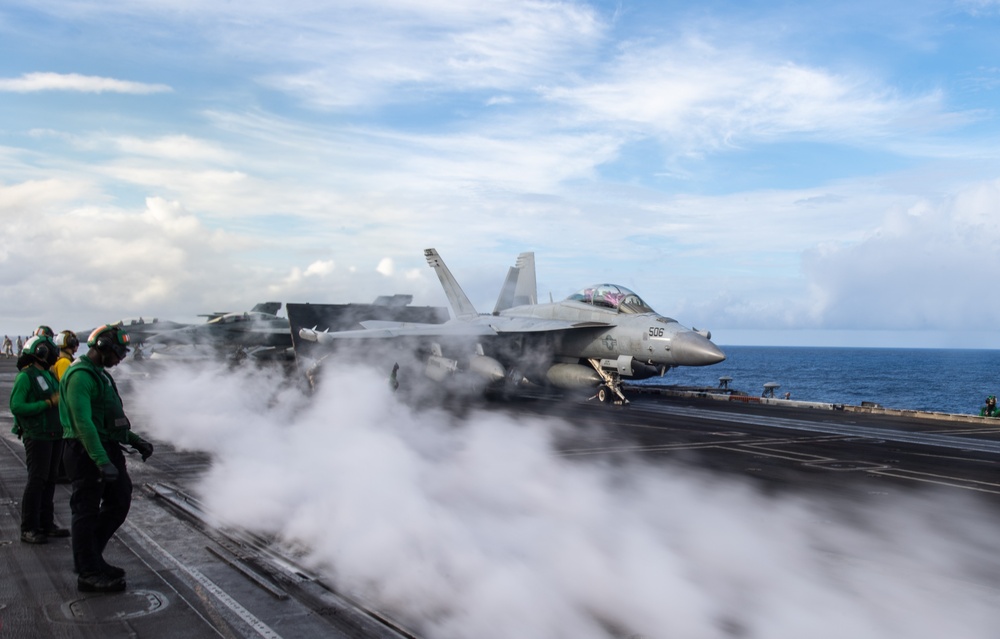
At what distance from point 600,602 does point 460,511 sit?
2984mm

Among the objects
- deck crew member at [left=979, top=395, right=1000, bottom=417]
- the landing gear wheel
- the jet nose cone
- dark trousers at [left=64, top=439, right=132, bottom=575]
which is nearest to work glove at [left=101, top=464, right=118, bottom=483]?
dark trousers at [left=64, top=439, right=132, bottom=575]

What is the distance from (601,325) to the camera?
26.9 meters

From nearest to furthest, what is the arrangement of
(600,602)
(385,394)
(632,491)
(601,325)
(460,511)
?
(600,602), (460,511), (632,491), (385,394), (601,325)

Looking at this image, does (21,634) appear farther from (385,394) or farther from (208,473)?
(385,394)

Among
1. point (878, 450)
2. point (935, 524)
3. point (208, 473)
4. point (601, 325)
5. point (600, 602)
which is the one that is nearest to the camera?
point (600, 602)

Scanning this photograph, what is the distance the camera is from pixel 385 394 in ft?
50.1

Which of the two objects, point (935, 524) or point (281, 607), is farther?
point (935, 524)

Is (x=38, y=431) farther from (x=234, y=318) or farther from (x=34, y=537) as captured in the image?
(x=234, y=318)

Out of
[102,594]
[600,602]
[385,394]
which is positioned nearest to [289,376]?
[385,394]

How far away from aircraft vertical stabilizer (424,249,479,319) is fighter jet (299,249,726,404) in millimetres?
5069

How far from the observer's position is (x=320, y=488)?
30.6 ft

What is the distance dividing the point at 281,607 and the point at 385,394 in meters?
9.13

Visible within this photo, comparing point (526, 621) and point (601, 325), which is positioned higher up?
point (601, 325)

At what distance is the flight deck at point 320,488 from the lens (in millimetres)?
5988
